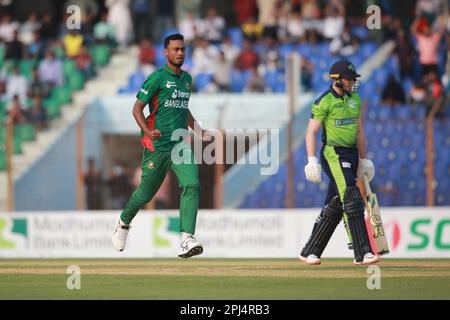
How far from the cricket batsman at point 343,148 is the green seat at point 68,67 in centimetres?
1652

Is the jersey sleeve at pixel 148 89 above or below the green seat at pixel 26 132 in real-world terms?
above

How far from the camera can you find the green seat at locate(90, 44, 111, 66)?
99.9 feet

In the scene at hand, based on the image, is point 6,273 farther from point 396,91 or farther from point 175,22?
point 175,22

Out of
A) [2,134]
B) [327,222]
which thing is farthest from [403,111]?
[327,222]

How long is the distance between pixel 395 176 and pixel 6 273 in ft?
33.3

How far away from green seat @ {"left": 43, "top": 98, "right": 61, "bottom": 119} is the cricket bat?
578 inches

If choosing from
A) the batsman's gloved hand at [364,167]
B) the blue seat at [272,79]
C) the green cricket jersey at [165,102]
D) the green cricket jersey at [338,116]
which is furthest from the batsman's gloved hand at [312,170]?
the blue seat at [272,79]


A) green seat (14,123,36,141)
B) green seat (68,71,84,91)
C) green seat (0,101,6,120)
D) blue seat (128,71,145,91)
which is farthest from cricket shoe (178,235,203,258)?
green seat (68,71,84,91)

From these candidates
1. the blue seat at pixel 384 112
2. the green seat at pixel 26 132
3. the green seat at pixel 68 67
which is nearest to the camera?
the blue seat at pixel 384 112

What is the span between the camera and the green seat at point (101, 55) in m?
30.5

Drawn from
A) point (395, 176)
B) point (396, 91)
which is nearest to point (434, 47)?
point (396, 91)

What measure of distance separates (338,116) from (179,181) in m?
2.04

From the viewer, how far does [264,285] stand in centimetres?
1198

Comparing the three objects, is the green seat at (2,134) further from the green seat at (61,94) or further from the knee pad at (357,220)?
the knee pad at (357,220)
